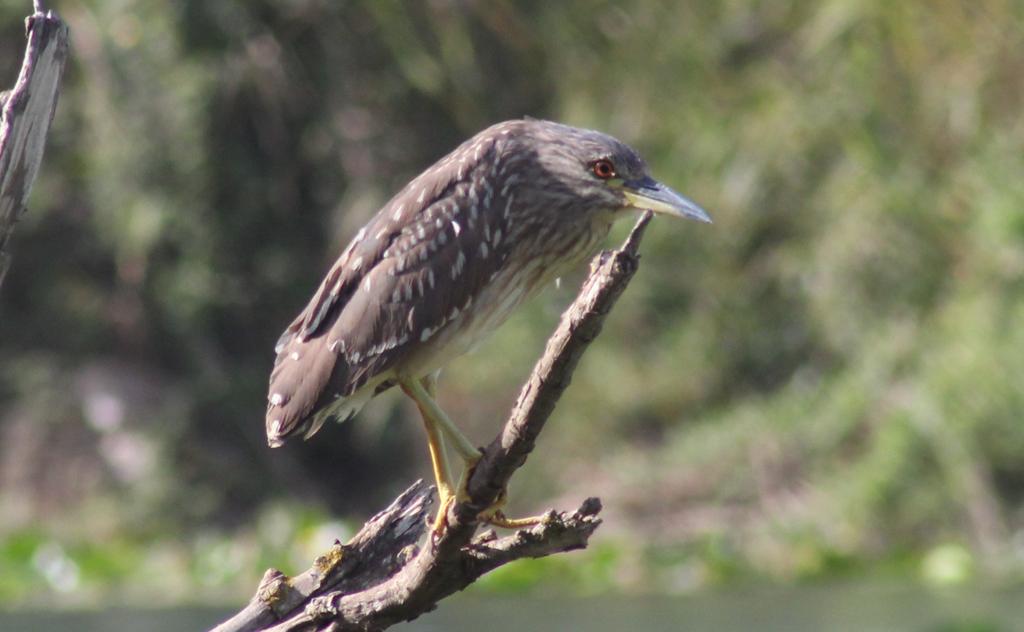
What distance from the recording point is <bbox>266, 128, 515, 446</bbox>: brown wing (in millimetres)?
4316

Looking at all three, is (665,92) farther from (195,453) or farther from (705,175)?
(195,453)

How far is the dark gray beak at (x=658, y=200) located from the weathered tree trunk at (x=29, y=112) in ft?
4.33

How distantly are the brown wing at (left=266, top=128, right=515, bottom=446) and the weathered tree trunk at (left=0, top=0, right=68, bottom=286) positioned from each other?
947 mm

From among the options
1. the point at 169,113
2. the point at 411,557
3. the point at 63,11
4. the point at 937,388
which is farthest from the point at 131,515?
the point at 411,557

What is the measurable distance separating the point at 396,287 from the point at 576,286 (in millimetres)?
6802

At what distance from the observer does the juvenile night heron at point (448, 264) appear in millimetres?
4336

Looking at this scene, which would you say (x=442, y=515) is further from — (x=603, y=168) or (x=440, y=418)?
(x=603, y=168)

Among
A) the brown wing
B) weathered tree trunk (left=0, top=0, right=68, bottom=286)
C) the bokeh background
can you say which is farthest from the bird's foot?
the bokeh background

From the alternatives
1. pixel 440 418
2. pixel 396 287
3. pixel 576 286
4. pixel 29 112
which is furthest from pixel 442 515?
pixel 576 286

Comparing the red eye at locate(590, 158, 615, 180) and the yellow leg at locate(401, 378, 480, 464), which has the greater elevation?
the red eye at locate(590, 158, 615, 180)

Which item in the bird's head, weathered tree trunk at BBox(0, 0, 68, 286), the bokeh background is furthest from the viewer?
the bokeh background

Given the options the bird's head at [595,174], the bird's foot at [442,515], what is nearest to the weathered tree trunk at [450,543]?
the bird's foot at [442,515]

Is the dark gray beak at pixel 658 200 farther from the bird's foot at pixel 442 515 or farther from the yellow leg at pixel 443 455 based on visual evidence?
the bird's foot at pixel 442 515

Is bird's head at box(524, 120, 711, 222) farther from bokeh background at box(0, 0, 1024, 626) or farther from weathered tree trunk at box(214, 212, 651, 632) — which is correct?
bokeh background at box(0, 0, 1024, 626)
